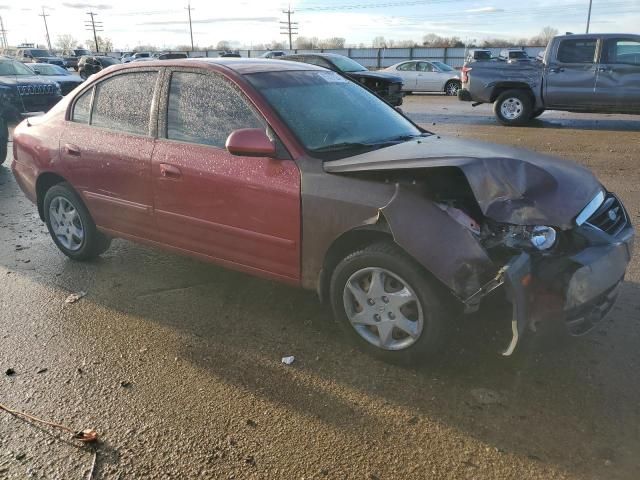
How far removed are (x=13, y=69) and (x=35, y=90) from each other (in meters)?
1.62

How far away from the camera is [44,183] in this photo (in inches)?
195

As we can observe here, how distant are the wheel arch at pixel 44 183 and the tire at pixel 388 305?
9.54 feet

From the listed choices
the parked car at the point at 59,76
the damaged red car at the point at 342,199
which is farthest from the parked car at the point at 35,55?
the damaged red car at the point at 342,199

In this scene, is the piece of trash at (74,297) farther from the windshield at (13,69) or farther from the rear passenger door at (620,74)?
the windshield at (13,69)

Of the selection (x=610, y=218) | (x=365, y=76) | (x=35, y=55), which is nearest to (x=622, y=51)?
(x=365, y=76)

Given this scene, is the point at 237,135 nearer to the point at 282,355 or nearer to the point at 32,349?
the point at 282,355

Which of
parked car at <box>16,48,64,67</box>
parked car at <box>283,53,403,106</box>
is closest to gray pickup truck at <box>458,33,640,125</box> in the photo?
parked car at <box>283,53,403,106</box>

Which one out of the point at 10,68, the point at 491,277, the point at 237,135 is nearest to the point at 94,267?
the point at 237,135

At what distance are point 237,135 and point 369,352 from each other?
1.51 metres

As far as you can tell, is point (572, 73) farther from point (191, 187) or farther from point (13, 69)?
point (13, 69)

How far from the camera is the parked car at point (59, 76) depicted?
56.6 ft

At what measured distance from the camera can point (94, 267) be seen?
4832 mm

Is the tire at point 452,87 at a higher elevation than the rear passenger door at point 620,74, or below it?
below

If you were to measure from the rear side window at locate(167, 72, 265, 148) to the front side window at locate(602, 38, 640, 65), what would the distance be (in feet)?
35.5
